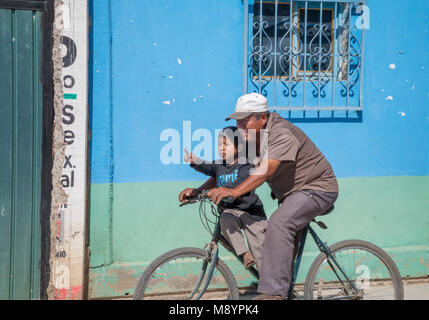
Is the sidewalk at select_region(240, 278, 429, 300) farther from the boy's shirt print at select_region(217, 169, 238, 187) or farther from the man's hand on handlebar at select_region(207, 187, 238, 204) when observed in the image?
the man's hand on handlebar at select_region(207, 187, 238, 204)

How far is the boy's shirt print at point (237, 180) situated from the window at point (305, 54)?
1406 millimetres

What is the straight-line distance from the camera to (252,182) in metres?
3.01

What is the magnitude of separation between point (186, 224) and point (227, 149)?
4.54 ft

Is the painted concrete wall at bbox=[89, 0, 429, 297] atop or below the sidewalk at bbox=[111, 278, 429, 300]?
atop

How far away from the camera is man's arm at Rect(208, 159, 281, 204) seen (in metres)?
2.99

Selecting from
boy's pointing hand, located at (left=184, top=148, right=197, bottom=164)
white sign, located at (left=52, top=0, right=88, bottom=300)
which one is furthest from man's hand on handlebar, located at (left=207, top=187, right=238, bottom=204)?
white sign, located at (left=52, top=0, right=88, bottom=300)

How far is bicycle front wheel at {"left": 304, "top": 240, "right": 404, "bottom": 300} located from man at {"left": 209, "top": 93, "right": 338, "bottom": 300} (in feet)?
0.96

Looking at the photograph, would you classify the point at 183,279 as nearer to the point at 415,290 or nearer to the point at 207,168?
the point at 207,168

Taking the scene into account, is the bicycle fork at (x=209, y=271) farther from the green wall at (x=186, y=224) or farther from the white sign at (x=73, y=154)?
the white sign at (x=73, y=154)

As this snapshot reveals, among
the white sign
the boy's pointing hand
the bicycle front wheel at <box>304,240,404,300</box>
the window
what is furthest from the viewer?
the window

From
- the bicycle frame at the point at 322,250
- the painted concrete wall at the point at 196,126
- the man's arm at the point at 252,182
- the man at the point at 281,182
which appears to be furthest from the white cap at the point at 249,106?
the painted concrete wall at the point at 196,126

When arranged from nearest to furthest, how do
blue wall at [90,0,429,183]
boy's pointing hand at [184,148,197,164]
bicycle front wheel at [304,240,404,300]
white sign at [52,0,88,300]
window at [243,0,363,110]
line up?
boy's pointing hand at [184,148,197,164] < bicycle front wheel at [304,240,404,300] < white sign at [52,0,88,300] < blue wall at [90,0,429,183] < window at [243,0,363,110]

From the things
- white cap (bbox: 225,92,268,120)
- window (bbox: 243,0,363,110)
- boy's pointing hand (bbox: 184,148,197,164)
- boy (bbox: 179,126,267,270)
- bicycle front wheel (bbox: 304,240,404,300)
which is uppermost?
window (bbox: 243,0,363,110)

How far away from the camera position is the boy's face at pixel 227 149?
10.9 ft
